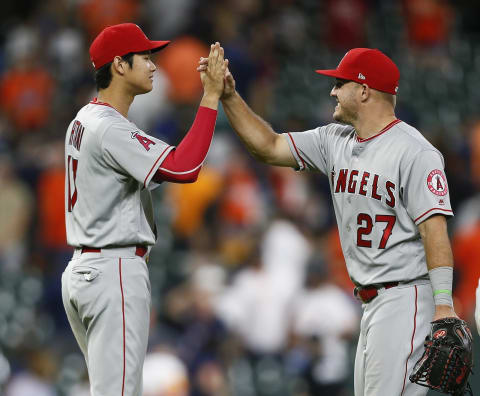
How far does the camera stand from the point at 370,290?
4.54 metres

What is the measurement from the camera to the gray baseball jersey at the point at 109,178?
428 cm

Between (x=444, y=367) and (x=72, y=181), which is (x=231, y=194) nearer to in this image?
(x=72, y=181)

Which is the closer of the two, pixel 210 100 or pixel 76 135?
pixel 76 135

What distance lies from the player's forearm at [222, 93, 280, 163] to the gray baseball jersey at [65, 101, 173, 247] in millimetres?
738

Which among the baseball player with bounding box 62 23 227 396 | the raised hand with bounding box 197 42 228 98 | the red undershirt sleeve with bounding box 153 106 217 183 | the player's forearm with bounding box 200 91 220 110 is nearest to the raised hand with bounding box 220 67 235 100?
the raised hand with bounding box 197 42 228 98

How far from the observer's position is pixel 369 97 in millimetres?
4664

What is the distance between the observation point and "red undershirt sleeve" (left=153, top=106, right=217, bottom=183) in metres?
4.30

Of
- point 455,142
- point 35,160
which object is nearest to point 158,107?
point 35,160

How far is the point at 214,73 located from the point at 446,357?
1.59 meters

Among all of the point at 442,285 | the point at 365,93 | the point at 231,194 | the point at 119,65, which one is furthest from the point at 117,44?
the point at 231,194

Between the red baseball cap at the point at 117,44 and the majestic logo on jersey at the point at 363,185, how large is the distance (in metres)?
1.01

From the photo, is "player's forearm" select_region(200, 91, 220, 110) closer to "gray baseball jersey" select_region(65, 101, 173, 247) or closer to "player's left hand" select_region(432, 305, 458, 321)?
"gray baseball jersey" select_region(65, 101, 173, 247)

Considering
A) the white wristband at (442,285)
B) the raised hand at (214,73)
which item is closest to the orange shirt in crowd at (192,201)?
the raised hand at (214,73)

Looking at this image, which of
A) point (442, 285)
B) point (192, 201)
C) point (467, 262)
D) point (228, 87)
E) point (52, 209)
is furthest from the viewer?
point (192, 201)
